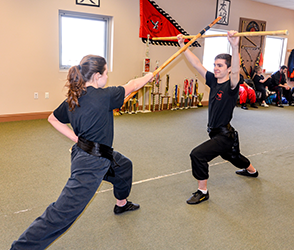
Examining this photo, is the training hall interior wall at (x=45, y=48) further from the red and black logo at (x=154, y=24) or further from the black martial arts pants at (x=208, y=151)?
the black martial arts pants at (x=208, y=151)

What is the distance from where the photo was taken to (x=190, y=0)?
7.10 meters

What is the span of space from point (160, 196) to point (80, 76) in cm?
152

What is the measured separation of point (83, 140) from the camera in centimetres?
189

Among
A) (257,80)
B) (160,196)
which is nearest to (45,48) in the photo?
(160,196)

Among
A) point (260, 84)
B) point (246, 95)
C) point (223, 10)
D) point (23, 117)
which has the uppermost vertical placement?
point (223, 10)

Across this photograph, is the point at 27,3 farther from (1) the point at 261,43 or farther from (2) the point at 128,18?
(1) the point at 261,43

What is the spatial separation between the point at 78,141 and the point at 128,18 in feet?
16.2

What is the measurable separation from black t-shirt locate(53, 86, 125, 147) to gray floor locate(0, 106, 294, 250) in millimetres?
797

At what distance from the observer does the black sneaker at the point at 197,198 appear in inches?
105

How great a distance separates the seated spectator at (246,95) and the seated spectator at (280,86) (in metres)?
1.02

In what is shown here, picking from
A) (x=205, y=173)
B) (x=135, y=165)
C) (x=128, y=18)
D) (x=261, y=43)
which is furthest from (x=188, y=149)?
(x=261, y=43)

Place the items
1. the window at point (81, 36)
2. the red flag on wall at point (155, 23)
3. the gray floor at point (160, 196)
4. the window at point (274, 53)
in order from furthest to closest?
the window at point (274, 53), the red flag on wall at point (155, 23), the window at point (81, 36), the gray floor at point (160, 196)

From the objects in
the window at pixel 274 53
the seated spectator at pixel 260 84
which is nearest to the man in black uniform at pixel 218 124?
the seated spectator at pixel 260 84

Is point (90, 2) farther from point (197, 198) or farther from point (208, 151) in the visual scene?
point (197, 198)
